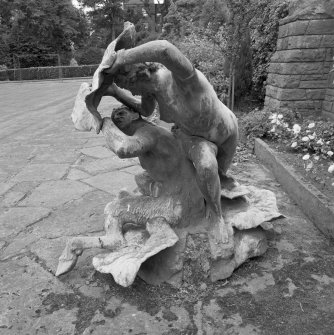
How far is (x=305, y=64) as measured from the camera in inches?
232

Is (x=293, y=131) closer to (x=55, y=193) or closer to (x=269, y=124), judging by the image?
(x=269, y=124)

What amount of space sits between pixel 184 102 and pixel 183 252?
0.88 meters

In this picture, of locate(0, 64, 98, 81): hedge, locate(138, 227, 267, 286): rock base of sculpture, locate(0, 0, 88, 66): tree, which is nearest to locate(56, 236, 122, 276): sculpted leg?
locate(138, 227, 267, 286): rock base of sculpture

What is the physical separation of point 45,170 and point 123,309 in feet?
9.74

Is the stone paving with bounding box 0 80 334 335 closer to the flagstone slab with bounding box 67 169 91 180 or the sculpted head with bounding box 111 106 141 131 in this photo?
the flagstone slab with bounding box 67 169 91 180

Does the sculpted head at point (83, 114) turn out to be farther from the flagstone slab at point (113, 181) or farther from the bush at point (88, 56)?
the bush at point (88, 56)

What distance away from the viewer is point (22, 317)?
76.6 inches

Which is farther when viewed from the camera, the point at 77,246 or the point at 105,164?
the point at 105,164

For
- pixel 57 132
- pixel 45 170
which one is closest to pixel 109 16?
pixel 57 132

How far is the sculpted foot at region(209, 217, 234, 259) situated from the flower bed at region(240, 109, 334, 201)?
3.55 ft

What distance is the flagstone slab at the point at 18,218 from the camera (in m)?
3.00

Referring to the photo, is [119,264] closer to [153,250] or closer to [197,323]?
[153,250]

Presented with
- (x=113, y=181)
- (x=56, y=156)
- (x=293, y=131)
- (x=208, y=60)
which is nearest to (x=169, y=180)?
(x=113, y=181)

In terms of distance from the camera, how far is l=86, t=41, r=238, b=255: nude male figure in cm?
177
